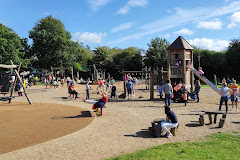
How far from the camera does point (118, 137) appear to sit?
792 centimetres

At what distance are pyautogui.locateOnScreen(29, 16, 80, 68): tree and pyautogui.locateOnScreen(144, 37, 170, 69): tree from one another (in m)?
18.5

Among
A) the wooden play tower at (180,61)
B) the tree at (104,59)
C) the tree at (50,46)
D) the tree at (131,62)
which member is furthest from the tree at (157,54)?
the wooden play tower at (180,61)

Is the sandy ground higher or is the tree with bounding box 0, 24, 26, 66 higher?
the tree with bounding box 0, 24, 26, 66

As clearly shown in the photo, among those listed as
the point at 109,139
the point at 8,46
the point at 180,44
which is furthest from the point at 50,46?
the point at 109,139

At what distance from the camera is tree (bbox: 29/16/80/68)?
46.6m

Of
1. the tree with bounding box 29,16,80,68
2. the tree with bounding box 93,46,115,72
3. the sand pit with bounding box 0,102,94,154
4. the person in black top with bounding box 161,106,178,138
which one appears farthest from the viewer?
the tree with bounding box 93,46,115,72

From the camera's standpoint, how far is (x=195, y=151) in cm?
621

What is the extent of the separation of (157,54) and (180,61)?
95.6 ft

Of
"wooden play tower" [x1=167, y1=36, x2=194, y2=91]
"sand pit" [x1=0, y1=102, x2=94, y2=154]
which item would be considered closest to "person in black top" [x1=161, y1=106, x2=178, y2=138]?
"sand pit" [x1=0, y1=102, x2=94, y2=154]

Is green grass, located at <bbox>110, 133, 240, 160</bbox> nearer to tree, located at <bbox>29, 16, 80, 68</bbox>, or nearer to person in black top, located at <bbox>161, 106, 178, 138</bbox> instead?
person in black top, located at <bbox>161, 106, 178, 138</bbox>

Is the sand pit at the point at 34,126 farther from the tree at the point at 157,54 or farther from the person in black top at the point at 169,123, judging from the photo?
the tree at the point at 157,54

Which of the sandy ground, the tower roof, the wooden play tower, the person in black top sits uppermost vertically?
the tower roof

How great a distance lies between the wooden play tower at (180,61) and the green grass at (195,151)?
1298 centimetres

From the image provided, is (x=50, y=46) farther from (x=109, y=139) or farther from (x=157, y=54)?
(x=109, y=139)
